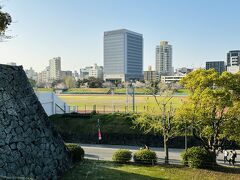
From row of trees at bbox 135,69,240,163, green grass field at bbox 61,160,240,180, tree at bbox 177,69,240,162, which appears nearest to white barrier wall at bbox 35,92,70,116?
green grass field at bbox 61,160,240,180

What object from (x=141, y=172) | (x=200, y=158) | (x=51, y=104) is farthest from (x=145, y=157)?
(x=51, y=104)

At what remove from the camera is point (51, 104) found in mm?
46281

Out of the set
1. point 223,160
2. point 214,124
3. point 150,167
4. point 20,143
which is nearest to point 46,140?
point 20,143

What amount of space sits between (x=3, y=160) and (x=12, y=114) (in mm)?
2869

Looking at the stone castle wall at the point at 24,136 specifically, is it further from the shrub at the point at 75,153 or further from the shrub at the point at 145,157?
the shrub at the point at 145,157

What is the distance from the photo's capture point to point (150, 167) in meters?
25.5

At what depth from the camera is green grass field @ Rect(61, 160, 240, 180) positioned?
2225 centimetres

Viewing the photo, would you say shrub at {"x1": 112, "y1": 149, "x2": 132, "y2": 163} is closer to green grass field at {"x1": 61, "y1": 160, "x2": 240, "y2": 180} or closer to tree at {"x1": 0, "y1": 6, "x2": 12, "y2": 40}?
green grass field at {"x1": 61, "y1": 160, "x2": 240, "y2": 180}

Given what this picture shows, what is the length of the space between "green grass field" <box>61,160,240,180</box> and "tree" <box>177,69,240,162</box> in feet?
8.99

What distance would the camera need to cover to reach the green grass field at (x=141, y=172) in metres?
22.2

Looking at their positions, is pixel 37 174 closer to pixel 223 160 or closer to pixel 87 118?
pixel 223 160

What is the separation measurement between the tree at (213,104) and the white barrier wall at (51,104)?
22982 millimetres

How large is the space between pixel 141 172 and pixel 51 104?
25492 mm

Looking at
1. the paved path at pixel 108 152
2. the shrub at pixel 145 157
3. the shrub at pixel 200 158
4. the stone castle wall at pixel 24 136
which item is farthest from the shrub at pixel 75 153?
the shrub at pixel 200 158
